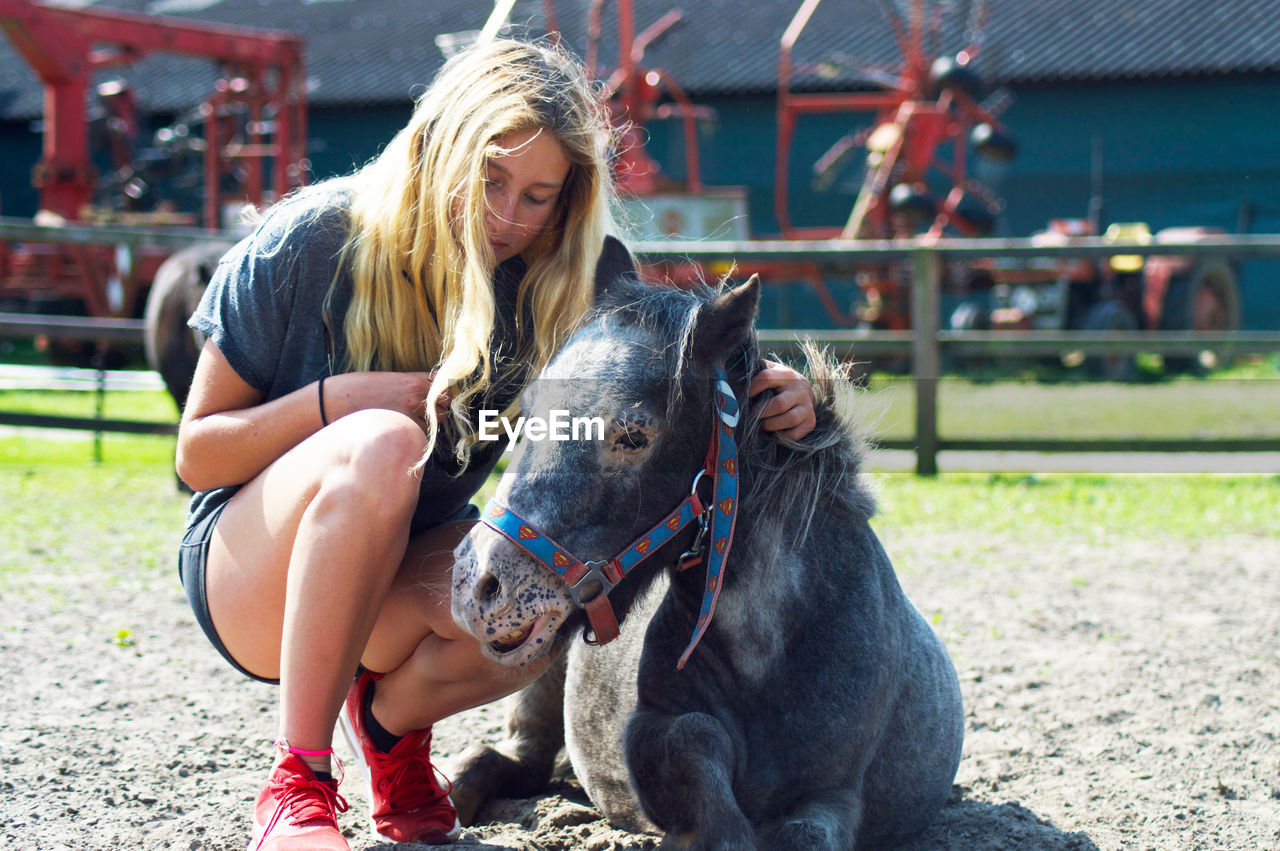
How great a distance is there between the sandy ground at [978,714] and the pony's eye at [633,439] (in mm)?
873

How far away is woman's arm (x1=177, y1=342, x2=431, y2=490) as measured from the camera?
2150 mm

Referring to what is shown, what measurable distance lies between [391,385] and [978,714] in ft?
5.97

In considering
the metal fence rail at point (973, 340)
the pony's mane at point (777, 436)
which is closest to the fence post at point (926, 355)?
the metal fence rail at point (973, 340)

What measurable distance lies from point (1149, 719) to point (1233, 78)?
638 inches

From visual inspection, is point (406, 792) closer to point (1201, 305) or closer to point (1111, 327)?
point (1111, 327)

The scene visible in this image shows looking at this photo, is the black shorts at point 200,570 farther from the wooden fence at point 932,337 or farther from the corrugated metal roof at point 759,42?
the corrugated metal roof at point 759,42

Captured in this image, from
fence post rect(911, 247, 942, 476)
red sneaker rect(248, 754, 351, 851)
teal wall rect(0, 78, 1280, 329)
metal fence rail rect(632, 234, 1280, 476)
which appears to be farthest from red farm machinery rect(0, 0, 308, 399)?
red sneaker rect(248, 754, 351, 851)

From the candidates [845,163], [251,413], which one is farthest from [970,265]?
[251,413]

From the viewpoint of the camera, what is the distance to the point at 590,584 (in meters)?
1.77

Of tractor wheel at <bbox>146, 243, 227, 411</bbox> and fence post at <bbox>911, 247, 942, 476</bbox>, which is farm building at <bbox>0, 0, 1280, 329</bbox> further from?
tractor wheel at <bbox>146, 243, 227, 411</bbox>

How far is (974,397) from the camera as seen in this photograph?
9883 mm

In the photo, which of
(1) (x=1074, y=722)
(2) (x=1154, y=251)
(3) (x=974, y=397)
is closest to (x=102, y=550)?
(1) (x=1074, y=722)

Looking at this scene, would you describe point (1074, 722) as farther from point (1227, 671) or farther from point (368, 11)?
point (368, 11)

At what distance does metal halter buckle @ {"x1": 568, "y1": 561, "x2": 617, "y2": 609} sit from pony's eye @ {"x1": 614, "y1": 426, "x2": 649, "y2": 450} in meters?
0.19
